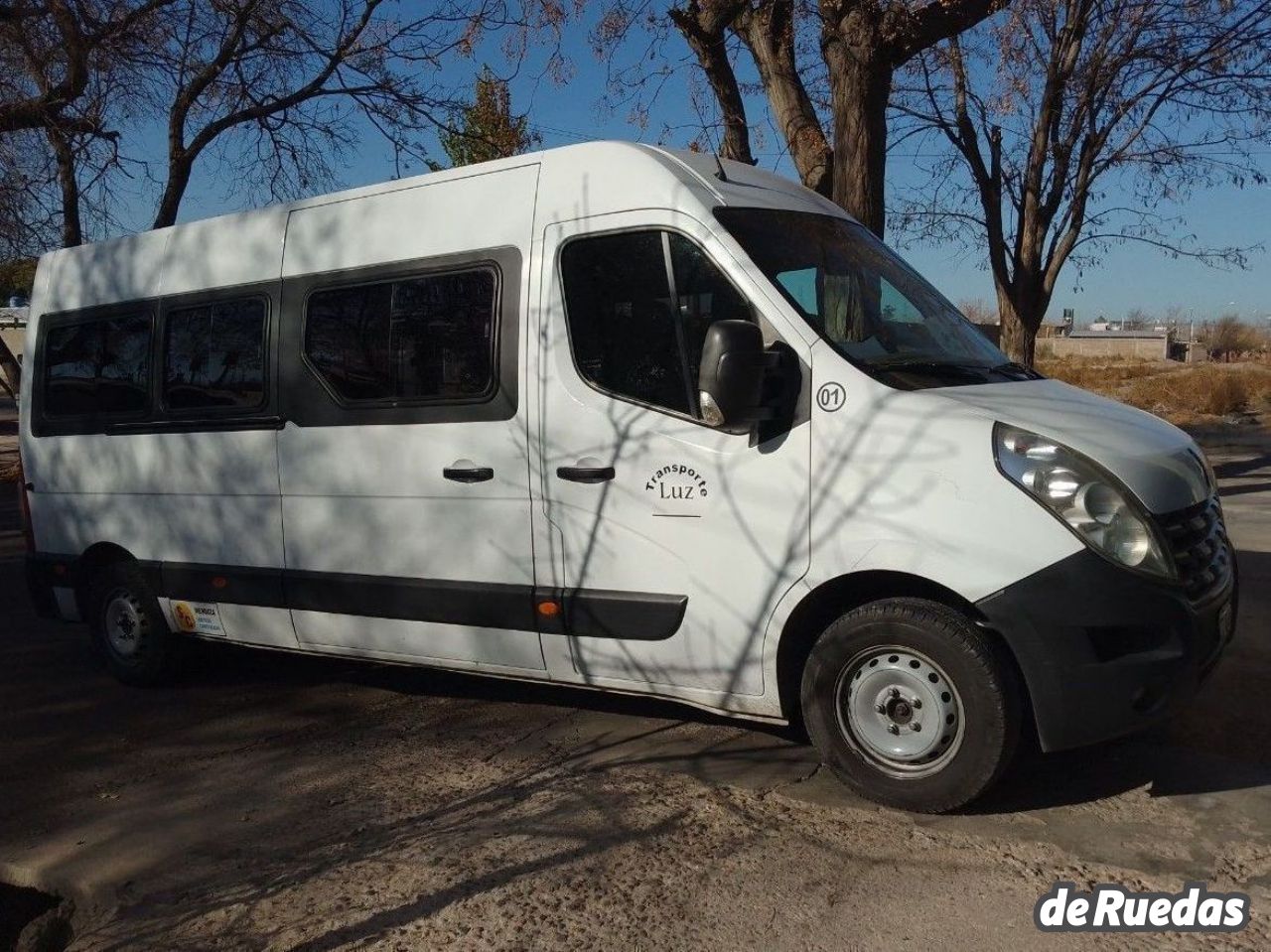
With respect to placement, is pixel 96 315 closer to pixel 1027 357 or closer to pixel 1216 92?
pixel 1027 357

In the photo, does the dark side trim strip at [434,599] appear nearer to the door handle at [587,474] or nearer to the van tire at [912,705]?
the door handle at [587,474]

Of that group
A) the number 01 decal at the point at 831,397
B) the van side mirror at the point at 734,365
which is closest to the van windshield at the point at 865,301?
the number 01 decal at the point at 831,397

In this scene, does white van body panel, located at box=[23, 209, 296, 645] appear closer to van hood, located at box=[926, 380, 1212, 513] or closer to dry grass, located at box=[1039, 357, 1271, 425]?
van hood, located at box=[926, 380, 1212, 513]

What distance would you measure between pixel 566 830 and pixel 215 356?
3.37 m

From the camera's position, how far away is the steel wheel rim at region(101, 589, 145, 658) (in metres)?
6.74

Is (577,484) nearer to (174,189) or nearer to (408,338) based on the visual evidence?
(408,338)

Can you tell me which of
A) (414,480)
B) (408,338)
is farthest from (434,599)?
(408,338)

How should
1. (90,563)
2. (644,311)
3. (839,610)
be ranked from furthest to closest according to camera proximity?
(90,563) → (644,311) → (839,610)

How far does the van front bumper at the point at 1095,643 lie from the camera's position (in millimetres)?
3883

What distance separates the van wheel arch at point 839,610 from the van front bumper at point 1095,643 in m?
0.12

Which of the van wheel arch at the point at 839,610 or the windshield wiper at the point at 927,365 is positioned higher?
the windshield wiper at the point at 927,365

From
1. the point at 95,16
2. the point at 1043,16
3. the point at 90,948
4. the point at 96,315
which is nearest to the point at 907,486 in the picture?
the point at 90,948

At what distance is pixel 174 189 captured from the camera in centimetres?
1691

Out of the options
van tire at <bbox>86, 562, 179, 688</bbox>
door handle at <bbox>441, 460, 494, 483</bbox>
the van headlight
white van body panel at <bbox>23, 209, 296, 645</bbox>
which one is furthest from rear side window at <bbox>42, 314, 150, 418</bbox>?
the van headlight
